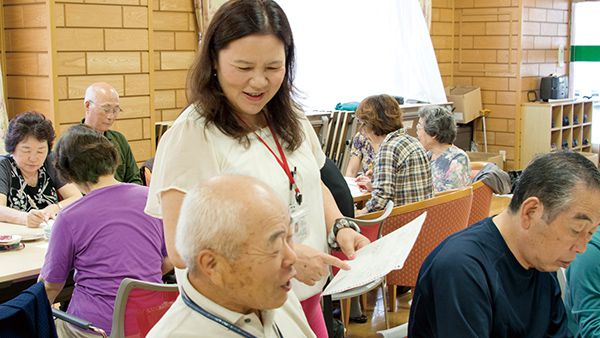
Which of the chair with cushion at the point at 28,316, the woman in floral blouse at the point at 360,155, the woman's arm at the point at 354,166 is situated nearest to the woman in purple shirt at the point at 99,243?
the chair with cushion at the point at 28,316

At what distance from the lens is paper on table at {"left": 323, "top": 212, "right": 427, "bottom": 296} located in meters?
1.74

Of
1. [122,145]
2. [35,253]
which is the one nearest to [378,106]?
[122,145]

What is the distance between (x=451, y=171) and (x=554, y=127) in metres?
4.57

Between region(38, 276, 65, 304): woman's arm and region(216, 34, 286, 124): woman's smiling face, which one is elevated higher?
region(216, 34, 286, 124): woman's smiling face

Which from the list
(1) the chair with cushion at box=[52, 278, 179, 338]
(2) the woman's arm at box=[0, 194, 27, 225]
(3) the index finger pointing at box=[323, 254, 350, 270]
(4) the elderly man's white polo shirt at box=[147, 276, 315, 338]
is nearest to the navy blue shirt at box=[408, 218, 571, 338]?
(3) the index finger pointing at box=[323, 254, 350, 270]

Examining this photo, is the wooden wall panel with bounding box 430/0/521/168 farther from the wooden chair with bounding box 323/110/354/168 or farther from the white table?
the white table

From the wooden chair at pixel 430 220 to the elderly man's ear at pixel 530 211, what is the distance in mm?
1797

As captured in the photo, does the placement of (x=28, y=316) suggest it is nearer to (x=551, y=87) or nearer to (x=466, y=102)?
(x=466, y=102)

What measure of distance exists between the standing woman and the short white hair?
0.99 ft

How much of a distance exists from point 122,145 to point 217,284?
3.47 metres

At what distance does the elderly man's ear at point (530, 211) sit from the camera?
1943 millimetres

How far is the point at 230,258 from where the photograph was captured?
141 cm

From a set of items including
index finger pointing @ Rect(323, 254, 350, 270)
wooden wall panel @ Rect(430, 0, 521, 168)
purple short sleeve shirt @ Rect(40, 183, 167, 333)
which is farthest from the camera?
wooden wall panel @ Rect(430, 0, 521, 168)

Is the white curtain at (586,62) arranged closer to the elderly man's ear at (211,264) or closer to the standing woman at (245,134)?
the standing woman at (245,134)
